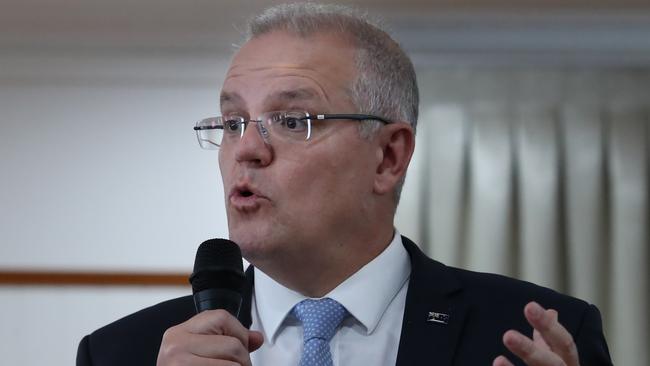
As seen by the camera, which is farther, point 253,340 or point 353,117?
point 353,117

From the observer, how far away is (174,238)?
3828 mm

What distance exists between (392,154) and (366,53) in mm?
198

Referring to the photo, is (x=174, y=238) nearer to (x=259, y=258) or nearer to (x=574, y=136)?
(x=574, y=136)

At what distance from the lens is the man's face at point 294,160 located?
5.94ft

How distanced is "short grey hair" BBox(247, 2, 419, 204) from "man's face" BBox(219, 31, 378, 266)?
0.9 inches

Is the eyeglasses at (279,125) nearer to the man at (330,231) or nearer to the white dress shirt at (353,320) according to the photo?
the man at (330,231)

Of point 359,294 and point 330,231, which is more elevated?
point 330,231

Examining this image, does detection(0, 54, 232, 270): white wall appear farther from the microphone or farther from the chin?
the microphone

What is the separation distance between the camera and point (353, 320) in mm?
1901

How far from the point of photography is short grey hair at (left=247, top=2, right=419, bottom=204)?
195 centimetres

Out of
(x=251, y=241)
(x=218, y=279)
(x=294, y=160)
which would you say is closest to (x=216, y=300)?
(x=218, y=279)

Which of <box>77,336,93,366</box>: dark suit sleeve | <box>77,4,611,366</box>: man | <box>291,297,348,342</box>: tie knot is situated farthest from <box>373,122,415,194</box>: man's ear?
<box>77,336,93,366</box>: dark suit sleeve

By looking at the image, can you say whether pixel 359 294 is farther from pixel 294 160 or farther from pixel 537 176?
pixel 537 176

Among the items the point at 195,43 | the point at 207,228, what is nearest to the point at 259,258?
the point at 207,228
